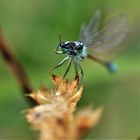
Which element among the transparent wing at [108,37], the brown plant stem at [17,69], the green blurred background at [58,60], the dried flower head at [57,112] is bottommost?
the dried flower head at [57,112]

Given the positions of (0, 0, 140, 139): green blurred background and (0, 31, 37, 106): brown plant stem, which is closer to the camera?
(0, 31, 37, 106): brown plant stem

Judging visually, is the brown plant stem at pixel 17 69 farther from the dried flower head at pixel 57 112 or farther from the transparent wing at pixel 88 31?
the dried flower head at pixel 57 112

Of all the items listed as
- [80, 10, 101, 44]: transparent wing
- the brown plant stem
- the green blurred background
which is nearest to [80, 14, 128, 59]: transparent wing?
[80, 10, 101, 44]: transparent wing

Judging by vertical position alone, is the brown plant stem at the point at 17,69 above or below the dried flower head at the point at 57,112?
above

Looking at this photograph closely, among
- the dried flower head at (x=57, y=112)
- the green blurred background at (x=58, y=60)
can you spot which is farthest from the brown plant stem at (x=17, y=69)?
the green blurred background at (x=58, y=60)

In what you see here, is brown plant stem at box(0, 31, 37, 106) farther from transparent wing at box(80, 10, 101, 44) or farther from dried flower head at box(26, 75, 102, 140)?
dried flower head at box(26, 75, 102, 140)

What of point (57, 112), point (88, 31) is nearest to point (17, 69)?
point (88, 31)

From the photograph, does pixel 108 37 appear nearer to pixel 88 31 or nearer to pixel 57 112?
pixel 88 31

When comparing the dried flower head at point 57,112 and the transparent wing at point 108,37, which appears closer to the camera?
the dried flower head at point 57,112
